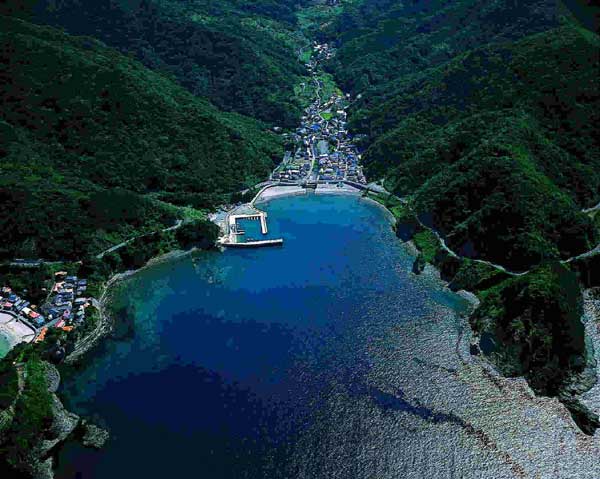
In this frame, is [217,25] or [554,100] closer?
[554,100]

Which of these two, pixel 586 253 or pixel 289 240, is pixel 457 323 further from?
pixel 289 240

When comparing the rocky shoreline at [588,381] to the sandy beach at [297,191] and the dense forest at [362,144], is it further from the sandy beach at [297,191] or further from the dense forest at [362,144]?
the sandy beach at [297,191]

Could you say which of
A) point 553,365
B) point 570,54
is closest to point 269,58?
point 570,54

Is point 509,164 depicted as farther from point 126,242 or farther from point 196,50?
point 196,50

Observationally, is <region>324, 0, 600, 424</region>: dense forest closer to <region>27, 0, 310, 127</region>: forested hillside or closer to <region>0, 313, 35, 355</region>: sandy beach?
<region>27, 0, 310, 127</region>: forested hillside

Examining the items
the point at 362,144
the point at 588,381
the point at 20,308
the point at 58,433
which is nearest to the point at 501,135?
the point at 362,144

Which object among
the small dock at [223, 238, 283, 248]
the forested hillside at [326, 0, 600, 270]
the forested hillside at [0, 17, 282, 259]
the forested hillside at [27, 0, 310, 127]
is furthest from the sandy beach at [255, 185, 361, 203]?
the forested hillside at [27, 0, 310, 127]
